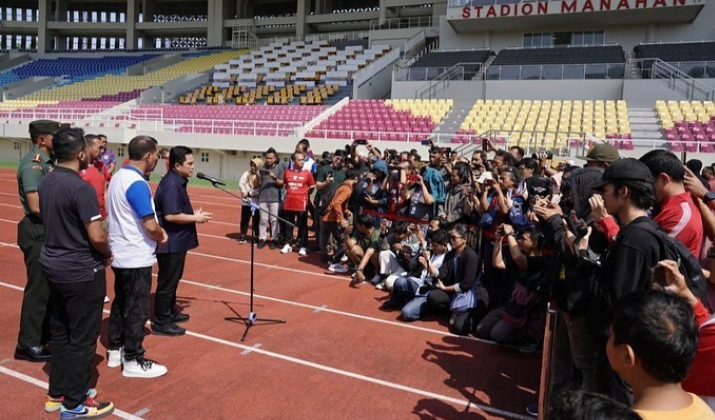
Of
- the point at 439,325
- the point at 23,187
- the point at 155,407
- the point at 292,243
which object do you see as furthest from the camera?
the point at 292,243

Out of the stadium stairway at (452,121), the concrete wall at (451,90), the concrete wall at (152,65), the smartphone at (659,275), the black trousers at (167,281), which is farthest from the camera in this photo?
the concrete wall at (152,65)

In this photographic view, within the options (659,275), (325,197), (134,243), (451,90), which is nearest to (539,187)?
(659,275)

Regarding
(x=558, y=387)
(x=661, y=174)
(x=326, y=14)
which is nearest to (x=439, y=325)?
(x=558, y=387)

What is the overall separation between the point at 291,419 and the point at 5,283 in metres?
5.59

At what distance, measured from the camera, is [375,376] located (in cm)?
490

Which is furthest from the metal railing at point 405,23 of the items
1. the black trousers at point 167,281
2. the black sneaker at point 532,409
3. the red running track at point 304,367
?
the black sneaker at point 532,409

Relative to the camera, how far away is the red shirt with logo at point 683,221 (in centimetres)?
356

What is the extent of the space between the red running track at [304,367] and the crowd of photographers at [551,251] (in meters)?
0.49

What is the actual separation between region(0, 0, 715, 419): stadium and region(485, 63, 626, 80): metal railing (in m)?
0.06

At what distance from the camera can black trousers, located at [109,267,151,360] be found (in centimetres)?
455

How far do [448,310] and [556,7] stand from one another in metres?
24.4

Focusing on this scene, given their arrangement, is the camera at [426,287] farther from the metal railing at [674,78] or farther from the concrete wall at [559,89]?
the metal railing at [674,78]

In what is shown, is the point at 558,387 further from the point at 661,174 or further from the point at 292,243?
the point at 292,243

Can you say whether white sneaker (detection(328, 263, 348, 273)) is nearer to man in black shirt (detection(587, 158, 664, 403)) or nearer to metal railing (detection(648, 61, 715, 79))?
man in black shirt (detection(587, 158, 664, 403))
